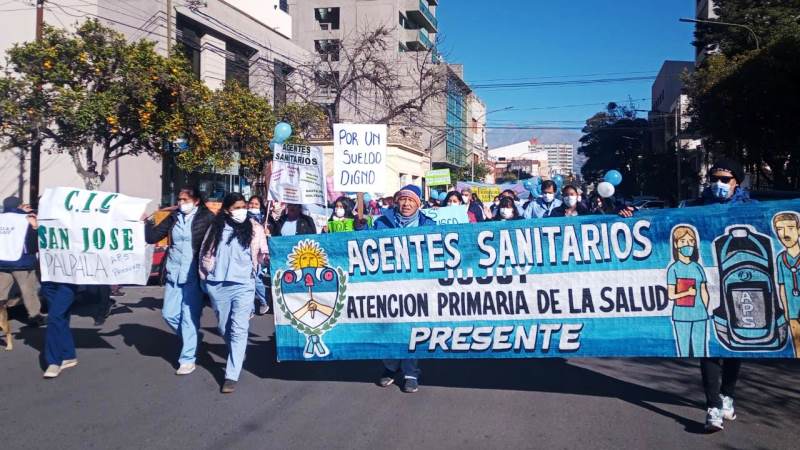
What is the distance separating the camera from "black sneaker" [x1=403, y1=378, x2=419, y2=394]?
6113 mm

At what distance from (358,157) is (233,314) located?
5.51 meters

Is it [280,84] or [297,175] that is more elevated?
[280,84]

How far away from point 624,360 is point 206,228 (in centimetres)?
430

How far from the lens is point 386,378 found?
6355mm

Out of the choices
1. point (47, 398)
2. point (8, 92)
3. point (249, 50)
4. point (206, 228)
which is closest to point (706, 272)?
point (206, 228)

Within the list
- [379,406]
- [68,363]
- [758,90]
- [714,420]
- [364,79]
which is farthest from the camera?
[364,79]

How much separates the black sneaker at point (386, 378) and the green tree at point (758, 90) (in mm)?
19912

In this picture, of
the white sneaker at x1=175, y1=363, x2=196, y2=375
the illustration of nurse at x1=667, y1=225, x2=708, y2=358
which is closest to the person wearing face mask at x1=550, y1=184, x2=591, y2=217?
the illustration of nurse at x1=667, y1=225, x2=708, y2=358

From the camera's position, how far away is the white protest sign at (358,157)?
1129cm

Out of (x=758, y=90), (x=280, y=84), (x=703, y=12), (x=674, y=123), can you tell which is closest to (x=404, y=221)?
(x=758, y=90)

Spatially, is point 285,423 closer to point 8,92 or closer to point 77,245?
point 77,245

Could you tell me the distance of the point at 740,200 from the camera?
5559 millimetres

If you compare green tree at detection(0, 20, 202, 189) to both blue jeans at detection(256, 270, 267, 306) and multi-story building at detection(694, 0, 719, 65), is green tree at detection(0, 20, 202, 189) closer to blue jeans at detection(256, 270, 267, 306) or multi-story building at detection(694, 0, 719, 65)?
blue jeans at detection(256, 270, 267, 306)

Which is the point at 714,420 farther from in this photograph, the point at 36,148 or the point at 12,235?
the point at 36,148
